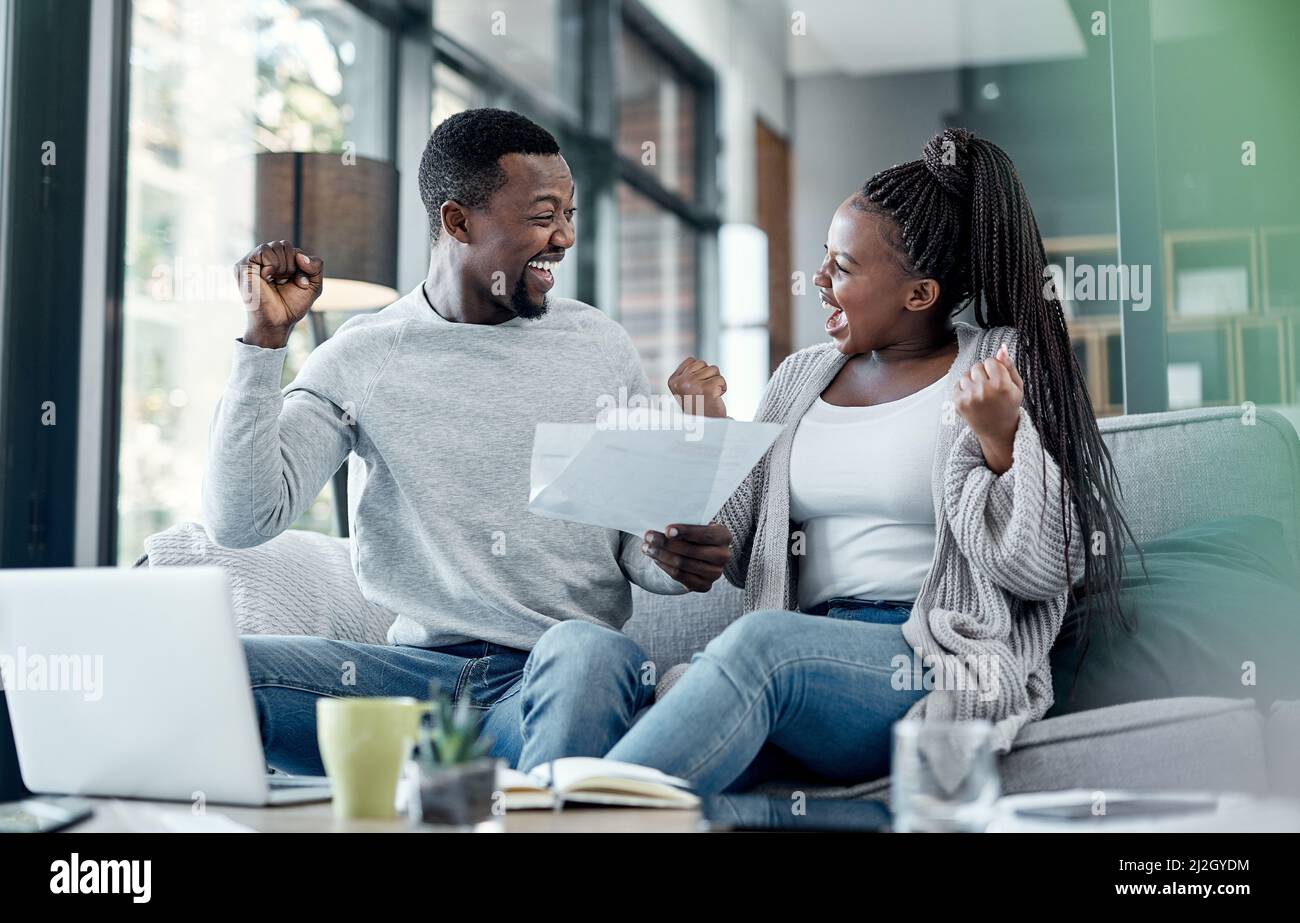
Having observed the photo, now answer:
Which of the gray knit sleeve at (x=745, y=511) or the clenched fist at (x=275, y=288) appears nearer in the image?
the clenched fist at (x=275, y=288)

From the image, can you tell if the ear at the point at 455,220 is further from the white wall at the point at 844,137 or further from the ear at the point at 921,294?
the white wall at the point at 844,137

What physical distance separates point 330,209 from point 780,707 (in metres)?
1.55

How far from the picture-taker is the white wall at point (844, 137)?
252 inches

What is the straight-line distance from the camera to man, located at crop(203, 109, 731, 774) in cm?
155

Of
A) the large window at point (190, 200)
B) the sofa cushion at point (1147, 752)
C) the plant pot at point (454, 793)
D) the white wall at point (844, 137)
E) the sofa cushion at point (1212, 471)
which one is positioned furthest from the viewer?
the white wall at point (844, 137)

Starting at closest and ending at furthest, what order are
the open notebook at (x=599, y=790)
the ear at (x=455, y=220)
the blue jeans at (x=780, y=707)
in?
1. the open notebook at (x=599, y=790)
2. the blue jeans at (x=780, y=707)
3. the ear at (x=455, y=220)

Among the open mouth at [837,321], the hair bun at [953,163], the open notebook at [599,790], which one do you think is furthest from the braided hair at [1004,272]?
the open notebook at [599,790]

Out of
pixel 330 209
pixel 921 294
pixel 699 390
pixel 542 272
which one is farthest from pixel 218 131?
pixel 921 294

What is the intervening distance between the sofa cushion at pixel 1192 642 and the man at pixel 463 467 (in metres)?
0.47

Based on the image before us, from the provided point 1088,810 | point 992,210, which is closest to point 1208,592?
point 992,210

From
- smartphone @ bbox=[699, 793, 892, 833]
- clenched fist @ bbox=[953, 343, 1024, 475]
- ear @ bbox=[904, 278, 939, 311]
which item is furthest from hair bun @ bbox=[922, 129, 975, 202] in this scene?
smartphone @ bbox=[699, 793, 892, 833]

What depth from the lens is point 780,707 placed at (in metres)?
1.35

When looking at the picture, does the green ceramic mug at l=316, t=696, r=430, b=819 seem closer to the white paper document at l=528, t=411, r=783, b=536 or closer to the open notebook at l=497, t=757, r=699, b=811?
the open notebook at l=497, t=757, r=699, b=811

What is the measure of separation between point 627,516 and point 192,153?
205cm
